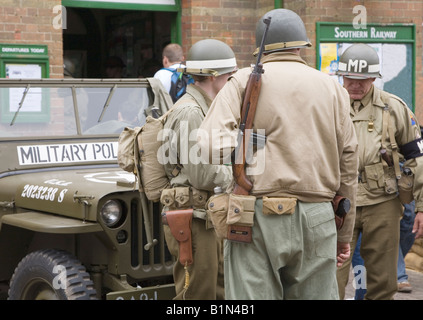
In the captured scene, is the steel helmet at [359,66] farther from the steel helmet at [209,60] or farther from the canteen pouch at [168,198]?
the canteen pouch at [168,198]

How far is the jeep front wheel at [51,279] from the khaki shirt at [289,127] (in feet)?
4.54

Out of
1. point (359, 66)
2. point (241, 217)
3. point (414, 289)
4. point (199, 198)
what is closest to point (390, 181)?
point (359, 66)

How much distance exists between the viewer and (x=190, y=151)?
165 inches

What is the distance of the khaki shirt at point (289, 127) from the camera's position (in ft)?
11.1

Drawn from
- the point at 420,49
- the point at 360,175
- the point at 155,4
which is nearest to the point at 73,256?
the point at 360,175

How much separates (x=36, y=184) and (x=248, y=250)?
2.01 meters

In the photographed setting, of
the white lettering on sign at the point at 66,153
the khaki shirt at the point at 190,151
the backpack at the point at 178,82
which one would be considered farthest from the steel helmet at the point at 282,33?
the backpack at the point at 178,82

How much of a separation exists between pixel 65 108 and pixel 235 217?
2.53 metres

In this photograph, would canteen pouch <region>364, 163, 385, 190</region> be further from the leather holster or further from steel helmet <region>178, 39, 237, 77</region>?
the leather holster

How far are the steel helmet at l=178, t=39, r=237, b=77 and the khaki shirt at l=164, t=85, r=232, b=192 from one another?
147 mm

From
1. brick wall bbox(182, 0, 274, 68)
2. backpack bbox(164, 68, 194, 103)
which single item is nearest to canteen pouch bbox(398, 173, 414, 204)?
backpack bbox(164, 68, 194, 103)

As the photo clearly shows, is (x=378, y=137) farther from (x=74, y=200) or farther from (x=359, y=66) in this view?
(x=74, y=200)

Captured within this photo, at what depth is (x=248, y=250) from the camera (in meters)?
3.37

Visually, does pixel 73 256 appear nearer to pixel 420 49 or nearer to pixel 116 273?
pixel 116 273
